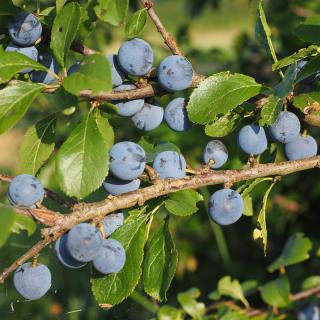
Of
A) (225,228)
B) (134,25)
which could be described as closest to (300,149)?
(134,25)

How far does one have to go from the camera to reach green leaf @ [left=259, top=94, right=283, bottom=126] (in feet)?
3.71

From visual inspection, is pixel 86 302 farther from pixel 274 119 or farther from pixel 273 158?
pixel 274 119

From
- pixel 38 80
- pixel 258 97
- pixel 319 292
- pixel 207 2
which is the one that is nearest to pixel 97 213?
pixel 38 80

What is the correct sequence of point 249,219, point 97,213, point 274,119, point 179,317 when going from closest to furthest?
point 97,213
point 274,119
point 179,317
point 249,219

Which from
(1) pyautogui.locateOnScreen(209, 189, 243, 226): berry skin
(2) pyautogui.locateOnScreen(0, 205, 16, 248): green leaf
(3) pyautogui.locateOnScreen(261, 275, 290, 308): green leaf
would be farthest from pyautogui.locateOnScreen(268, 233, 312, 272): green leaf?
(2) pyautogui.locateOnScreen(0, 205, 16, 248): green leaf

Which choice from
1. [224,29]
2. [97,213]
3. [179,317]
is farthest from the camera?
[224,29]

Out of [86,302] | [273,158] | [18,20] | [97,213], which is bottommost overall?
[86,302]

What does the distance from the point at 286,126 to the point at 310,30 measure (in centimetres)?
19

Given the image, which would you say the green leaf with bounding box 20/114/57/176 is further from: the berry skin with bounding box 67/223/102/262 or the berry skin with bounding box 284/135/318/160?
the berry skin with bounding box 284/135/318/160

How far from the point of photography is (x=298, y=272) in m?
2.80

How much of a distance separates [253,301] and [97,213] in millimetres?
1915

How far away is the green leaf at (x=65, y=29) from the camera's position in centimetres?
111

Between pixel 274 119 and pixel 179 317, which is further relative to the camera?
pixel 179 317

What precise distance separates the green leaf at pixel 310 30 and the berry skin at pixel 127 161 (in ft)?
1.32
